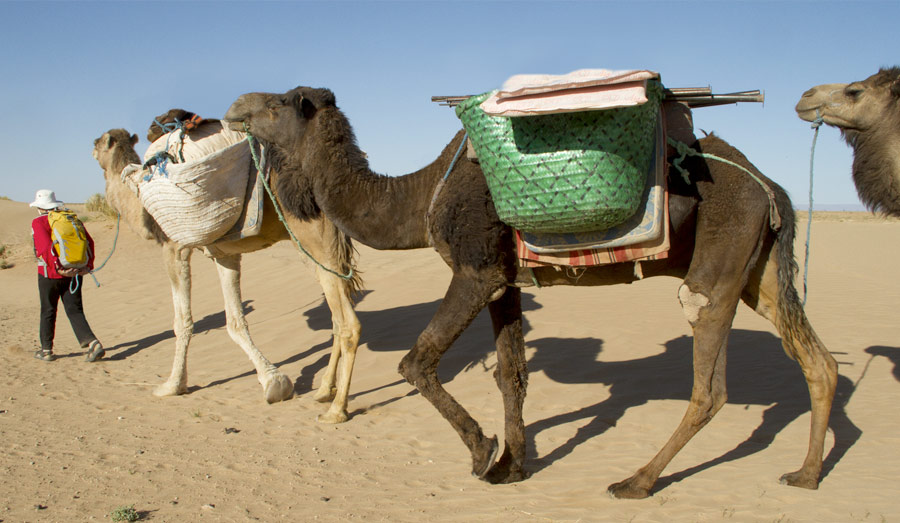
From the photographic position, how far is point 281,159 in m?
4.74

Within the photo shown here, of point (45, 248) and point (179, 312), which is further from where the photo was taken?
point (45, 248)

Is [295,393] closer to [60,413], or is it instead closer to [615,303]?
[60,413]

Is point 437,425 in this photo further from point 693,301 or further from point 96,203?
point 96,203

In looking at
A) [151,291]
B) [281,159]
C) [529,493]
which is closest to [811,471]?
[529,493]

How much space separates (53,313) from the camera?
944 centimetres

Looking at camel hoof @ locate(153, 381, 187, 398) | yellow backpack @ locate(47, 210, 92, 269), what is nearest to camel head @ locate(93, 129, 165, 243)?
camel hoof @ locate(153, 381, 187, 398)

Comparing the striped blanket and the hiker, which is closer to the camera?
the striped blanket

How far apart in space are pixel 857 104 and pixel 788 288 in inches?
48.6

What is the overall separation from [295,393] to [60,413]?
7.31ft

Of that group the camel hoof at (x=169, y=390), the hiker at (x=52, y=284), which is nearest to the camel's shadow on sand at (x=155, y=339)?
the hiker at (x=52, y=284)

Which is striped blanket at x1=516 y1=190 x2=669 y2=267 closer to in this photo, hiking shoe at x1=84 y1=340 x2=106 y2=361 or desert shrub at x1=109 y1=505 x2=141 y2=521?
desert shrub at x1=109 y1=505 x2=141 y2=521

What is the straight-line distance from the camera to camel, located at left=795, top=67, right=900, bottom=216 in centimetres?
419

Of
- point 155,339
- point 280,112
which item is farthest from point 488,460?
point 155,339

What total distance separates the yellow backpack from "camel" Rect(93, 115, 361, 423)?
6.02 ft
